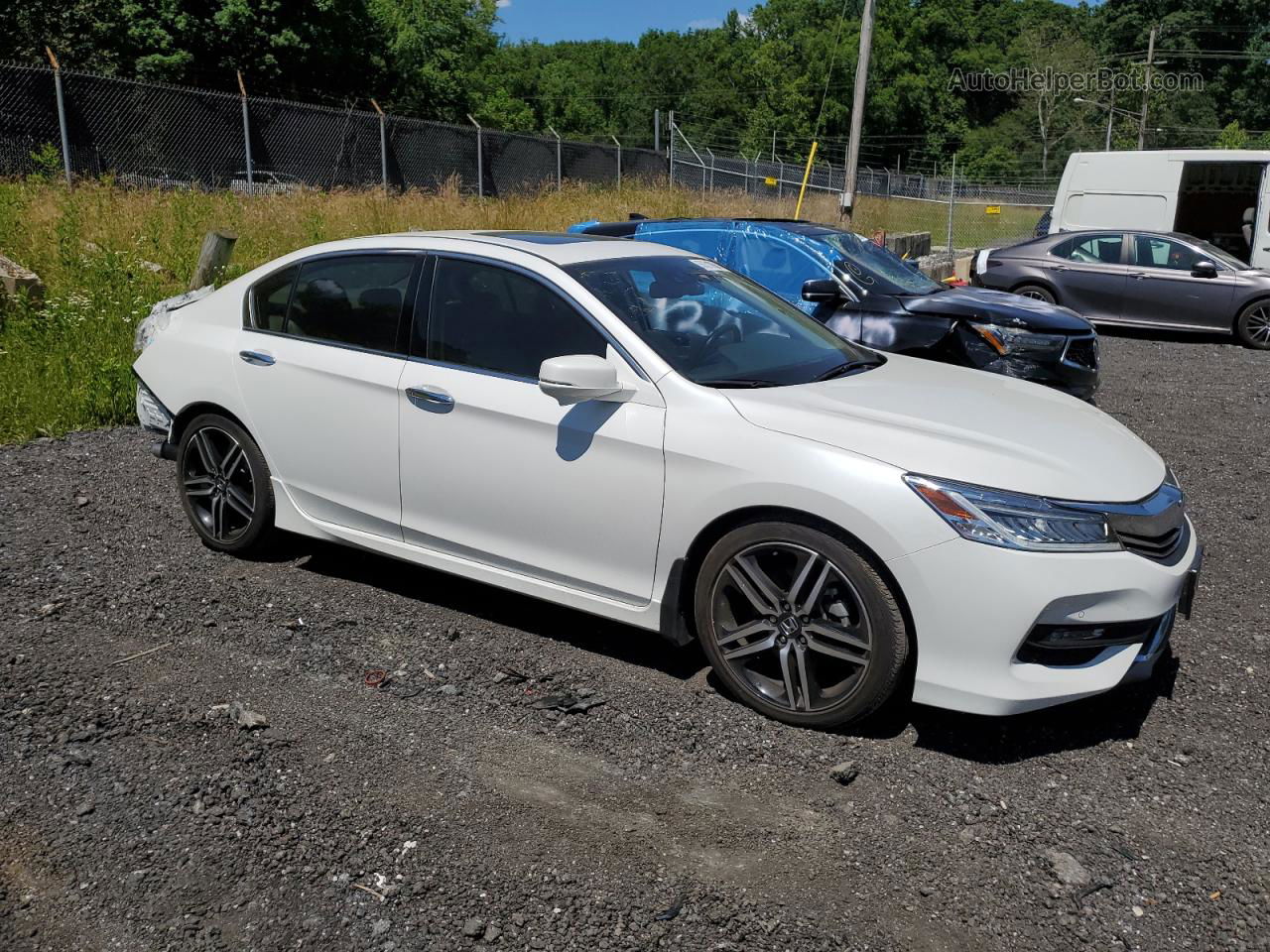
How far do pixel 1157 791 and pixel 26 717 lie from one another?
12.1 feet

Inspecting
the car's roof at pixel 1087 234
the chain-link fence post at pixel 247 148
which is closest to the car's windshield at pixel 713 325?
the car's roof at pixel 1087 234

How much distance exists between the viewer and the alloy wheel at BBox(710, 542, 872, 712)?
3.53 m

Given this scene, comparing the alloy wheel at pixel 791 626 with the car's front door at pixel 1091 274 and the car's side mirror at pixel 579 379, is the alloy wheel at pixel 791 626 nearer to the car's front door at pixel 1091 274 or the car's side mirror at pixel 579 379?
the car's side mirror at pixel 579 379

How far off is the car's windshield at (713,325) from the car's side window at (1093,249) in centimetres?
1090

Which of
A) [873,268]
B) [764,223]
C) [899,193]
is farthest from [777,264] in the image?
[899,193]

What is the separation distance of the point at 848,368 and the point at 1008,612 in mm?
1456

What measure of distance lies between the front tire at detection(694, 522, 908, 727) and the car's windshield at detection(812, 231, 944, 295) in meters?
5.27

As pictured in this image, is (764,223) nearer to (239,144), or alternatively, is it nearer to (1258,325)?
(1258,325)

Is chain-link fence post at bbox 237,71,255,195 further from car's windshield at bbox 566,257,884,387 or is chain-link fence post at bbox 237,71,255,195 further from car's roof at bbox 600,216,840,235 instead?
car's windshield at bbox 566,257,884,387

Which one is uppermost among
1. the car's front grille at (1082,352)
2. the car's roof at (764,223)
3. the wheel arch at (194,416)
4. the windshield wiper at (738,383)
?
the car's roof at (764,223)

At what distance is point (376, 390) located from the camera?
4.48 metres

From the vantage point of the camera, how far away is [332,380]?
4.62m

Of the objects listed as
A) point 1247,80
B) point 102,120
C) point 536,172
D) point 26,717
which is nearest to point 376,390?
point 26,717

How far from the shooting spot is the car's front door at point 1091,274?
14086mm
